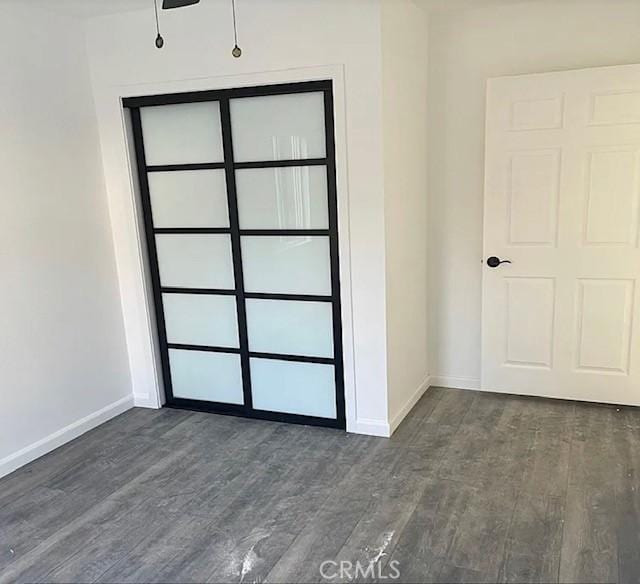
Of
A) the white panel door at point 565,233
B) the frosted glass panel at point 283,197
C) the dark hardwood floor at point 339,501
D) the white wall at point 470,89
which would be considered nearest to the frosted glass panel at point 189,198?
the frosted glass panel at point 283,197

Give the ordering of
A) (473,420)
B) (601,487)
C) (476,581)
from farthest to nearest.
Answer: (473,420), (601,487), (476,581)

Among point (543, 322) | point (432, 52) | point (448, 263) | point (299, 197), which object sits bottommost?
point (543, 322)

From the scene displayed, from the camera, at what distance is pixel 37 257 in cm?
334

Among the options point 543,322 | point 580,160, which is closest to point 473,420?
point 543,322

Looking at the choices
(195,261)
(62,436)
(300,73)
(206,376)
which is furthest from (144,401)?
(300,73)

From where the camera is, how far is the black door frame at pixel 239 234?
3.28 metres

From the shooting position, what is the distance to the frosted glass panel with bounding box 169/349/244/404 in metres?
3.85

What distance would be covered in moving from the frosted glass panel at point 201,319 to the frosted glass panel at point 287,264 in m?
0.25

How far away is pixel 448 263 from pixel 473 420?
3.60 feet

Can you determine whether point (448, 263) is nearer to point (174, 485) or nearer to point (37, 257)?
point (174, 485)

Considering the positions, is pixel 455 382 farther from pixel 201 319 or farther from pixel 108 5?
pixel 108 5

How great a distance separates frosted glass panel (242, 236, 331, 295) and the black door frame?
38mm

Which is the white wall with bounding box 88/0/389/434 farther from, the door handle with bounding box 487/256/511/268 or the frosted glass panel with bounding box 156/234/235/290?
the door handle with bounding box 487/256/511/268

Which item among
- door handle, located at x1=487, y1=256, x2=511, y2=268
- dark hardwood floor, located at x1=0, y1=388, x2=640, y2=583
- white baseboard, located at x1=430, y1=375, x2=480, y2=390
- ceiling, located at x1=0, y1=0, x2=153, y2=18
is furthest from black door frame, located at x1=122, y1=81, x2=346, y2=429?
door handle, located at x1=487, y1=256, x2=511, y2=268
